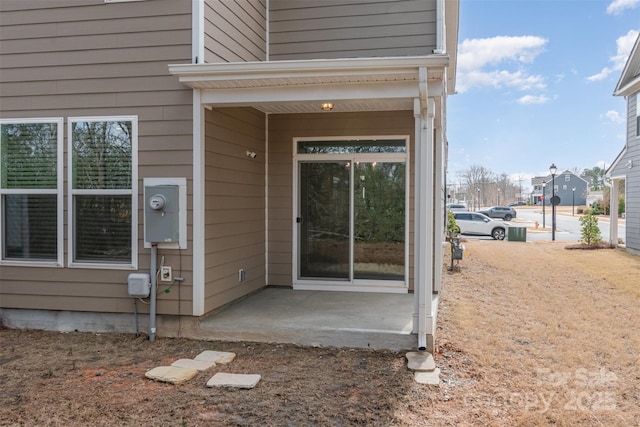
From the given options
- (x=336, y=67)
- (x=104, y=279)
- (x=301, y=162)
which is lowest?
(x=104, y=279)

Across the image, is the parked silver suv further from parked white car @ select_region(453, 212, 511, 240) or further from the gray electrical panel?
the gray electrical panel

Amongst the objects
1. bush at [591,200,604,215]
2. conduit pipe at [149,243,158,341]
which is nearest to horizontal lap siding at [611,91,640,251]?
conduit pipe at [149,243,158,341]

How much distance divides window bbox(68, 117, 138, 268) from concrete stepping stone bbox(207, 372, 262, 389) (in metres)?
→ 1.75

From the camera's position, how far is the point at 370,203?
6.42m

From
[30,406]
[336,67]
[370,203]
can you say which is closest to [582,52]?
[370,203]

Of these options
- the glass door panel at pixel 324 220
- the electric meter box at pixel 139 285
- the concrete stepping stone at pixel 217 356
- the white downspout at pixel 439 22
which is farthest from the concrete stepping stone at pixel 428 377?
the white downspout at pixel 439 22

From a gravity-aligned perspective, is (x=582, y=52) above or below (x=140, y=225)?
above

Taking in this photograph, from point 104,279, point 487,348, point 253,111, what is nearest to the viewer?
point 487,348

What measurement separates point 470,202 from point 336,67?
54.1 meters

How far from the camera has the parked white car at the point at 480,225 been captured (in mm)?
19891

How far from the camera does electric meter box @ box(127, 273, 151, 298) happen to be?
454cm

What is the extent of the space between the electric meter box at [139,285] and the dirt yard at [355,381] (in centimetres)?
48

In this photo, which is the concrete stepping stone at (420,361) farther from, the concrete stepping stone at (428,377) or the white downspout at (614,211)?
the white downspout at (614,211)

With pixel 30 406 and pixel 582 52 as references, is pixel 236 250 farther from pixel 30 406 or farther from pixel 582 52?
pixel 582 52
